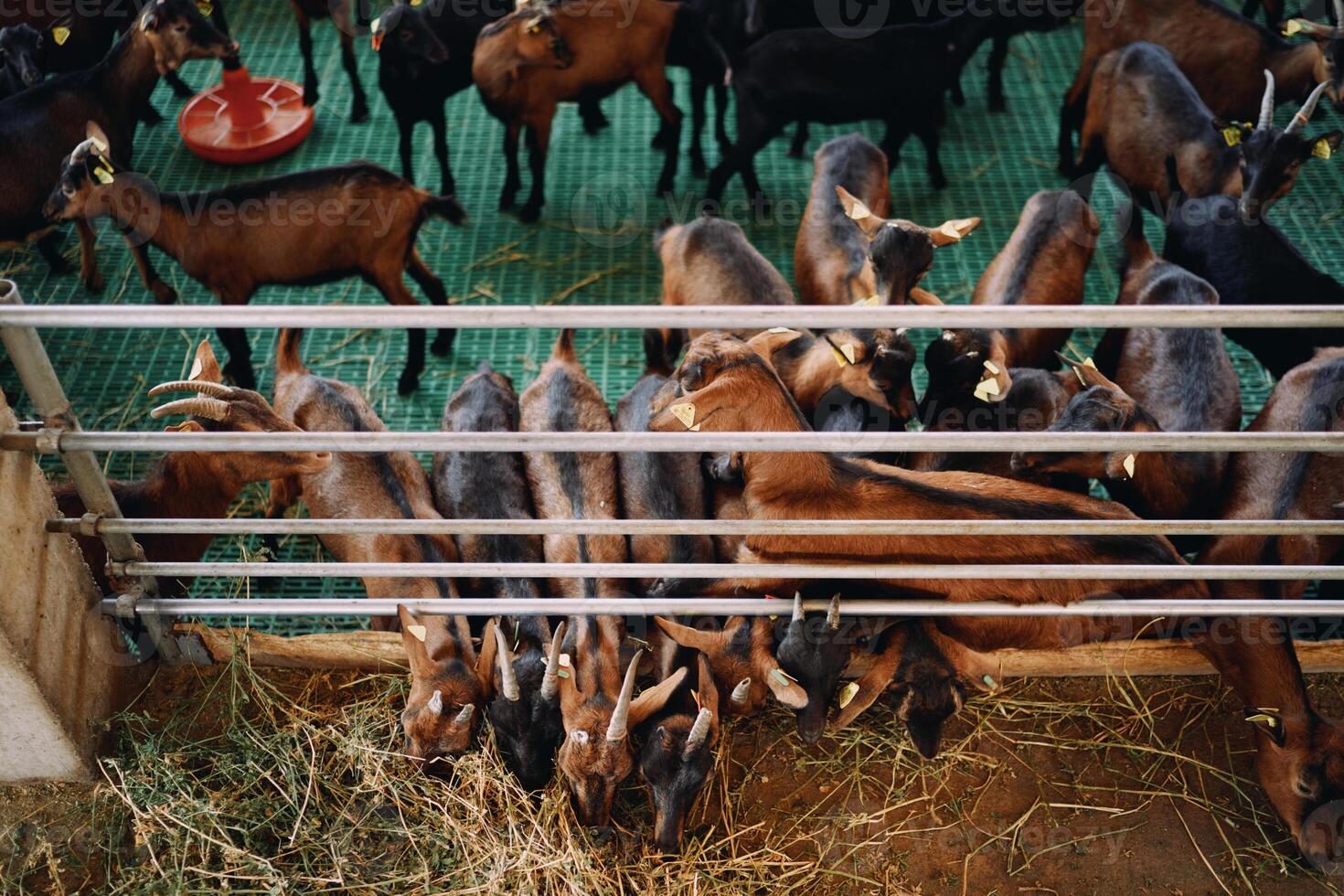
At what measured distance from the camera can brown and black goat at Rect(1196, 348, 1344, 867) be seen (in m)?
4.23

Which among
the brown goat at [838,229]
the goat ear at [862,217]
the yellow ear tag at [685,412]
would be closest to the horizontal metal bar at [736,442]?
the yellow ear tag at [685,412]

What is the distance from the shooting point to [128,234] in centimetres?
601

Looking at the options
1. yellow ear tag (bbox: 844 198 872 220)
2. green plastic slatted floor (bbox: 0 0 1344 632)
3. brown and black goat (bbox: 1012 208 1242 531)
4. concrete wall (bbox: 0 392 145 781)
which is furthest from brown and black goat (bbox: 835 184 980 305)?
concrete wall (bbox: 0 392 145 781)

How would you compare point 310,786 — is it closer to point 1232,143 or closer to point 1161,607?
point 1161,607

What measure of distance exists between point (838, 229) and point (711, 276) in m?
0.78

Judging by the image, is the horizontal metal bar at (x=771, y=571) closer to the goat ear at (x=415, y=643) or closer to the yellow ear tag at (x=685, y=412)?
the goat ear at (x=415, y=643)

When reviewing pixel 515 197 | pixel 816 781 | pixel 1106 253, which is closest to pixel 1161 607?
Result: pixel 816 781

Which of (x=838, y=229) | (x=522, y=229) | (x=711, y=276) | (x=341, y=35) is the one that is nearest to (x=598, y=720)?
(x=711, y=276)

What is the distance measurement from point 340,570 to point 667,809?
1392mm

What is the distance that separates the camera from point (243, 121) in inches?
303

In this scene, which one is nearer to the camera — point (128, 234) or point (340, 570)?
point (340, 570)

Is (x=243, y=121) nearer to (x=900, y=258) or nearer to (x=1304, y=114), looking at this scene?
(x=900, y=258)

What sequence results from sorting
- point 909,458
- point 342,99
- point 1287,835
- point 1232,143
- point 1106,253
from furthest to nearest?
point 342,99
point 1106,253
point 1232,143
point 909,458
point 1287,835

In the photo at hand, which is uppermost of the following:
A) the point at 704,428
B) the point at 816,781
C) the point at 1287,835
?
the point at 704,428
